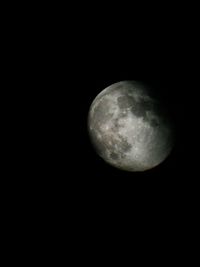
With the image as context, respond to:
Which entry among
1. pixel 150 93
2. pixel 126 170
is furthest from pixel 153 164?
pixel 150 93

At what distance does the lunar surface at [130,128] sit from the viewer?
9.26 feet

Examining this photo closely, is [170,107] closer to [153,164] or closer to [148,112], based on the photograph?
[148,112]

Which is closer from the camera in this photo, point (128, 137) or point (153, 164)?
point (128, 137)

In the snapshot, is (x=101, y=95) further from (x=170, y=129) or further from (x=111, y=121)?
(x=170, y=129)

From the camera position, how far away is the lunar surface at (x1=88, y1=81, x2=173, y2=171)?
2.82m

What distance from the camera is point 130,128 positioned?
2811mm

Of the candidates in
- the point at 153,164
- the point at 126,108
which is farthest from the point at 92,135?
the point at 153,164

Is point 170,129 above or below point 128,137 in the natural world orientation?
above

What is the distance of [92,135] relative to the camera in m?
3.07

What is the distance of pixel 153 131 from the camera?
2.86 m

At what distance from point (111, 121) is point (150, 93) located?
49 centimetres

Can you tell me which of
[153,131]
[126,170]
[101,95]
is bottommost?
[126,170]

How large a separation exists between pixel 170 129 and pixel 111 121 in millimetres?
570

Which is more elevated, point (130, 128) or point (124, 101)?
point (124, 101)
